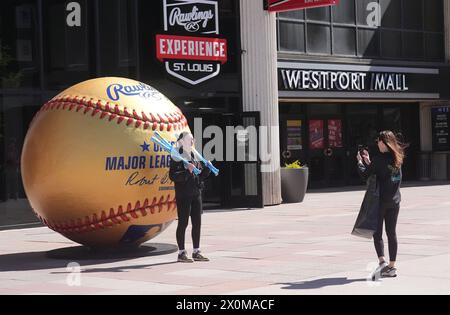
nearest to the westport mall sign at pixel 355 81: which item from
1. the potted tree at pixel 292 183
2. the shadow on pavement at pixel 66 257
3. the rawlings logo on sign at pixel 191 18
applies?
the potted tree at pixel 292 183

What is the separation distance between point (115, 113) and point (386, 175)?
3761mm

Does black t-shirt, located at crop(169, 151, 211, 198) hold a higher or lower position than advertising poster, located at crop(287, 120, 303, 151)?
lower

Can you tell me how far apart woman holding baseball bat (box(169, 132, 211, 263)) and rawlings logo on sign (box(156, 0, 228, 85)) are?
8036 mm

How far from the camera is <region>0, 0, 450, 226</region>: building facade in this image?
54.5 feet

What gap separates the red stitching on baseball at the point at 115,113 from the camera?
10.8 metres

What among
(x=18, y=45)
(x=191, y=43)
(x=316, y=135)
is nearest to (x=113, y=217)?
(x=18, y=45)

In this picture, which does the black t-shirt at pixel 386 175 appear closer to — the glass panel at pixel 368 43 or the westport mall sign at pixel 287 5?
the westport mall sign at pixel 287 5

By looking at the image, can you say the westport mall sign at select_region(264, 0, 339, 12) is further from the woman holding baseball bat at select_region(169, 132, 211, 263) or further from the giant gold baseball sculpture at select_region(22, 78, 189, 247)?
the woman holding baseball bat at select_region(169, 132, 211, 263)

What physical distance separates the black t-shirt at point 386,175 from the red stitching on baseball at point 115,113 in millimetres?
3088

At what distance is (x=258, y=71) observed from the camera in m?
20.5

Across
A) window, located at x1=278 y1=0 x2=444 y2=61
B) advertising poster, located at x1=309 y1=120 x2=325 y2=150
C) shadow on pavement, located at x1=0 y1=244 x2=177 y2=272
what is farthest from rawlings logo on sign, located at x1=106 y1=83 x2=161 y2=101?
advertising poster, located at x1=309 y1=120 x2=325 y2=150

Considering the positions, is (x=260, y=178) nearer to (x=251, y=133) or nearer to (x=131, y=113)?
(x=251, y=133)

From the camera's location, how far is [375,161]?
366 inches

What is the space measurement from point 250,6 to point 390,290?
1320 centimetres
